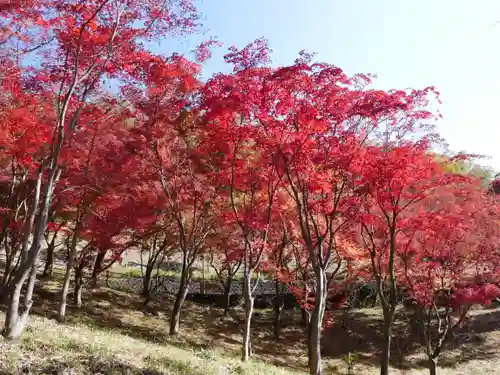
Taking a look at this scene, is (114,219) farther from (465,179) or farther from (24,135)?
(465,179)

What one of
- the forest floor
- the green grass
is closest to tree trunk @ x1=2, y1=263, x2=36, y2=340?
the green grass

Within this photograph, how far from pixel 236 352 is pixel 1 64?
16.2m

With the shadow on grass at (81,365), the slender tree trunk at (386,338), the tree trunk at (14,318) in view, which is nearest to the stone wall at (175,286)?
the slender tree trunk at (386,338)

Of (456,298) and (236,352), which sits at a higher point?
(456,298)

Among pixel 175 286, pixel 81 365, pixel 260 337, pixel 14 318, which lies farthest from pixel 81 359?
pixel 175 286

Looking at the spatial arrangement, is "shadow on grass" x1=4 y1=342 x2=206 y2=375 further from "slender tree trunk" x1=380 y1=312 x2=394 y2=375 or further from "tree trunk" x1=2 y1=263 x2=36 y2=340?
"slender tree trunk" x1=380 y1=312 x2=394 y2=375

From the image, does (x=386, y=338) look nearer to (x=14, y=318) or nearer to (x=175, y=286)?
(x=14, y=318)

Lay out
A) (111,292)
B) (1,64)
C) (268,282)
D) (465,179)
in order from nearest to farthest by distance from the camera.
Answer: (1,64), (465,179), (111,292), (268,282)

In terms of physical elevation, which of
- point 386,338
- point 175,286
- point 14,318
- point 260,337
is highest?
point 14,318

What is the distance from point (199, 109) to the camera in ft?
46.6

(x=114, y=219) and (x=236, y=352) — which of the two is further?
(x=236, y=352)

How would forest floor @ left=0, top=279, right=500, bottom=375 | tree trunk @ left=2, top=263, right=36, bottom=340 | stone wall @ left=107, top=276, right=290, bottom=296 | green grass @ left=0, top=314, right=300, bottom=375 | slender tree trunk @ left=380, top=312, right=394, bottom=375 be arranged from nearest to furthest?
1. green grass @ left=0, top=314, right=300, bottom=375
2. tree trunk @ left=2, top=263, right=36, bottom=340
3. slender tree trunk @ left=380, top=312, right=394, bottom=375
4. forest floor @ left=0, top=279, right=500, bottom=375
5. stone wall @ left=107, top=276, right=290, bottom=296

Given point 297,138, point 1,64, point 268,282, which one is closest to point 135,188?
point 1,64

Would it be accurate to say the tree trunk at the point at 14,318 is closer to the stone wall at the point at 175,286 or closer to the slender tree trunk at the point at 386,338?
the slender tree trunk at the point at 386,338
